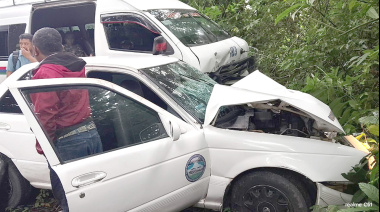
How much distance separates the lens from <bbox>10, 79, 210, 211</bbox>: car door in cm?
250

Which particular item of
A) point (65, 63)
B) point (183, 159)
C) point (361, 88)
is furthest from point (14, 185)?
point (361, 88)

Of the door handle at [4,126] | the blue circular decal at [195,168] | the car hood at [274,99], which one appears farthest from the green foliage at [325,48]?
the door handle at [4,126]

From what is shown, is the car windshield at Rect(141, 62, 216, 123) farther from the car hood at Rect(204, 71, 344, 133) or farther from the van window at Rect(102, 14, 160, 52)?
the van window at Rect(102, 14, 160, 52)

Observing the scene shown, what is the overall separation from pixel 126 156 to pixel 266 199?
3.82 ft

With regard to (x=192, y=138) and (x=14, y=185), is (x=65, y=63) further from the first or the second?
(x=14, y=185)

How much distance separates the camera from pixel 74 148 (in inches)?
104

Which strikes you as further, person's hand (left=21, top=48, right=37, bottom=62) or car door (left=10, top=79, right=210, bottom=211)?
person's hand (left=21, top=48, right=37, bottom=62)

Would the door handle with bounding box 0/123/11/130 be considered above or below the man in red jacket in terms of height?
below

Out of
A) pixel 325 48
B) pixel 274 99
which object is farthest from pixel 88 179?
pixel 325 48

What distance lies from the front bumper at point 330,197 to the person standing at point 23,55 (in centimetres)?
A: 385

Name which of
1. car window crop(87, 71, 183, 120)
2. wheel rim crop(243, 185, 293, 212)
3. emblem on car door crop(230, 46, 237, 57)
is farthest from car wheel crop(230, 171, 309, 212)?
emblem on car door crop(230, 46, 237, 57)

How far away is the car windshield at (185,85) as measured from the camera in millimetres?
3230

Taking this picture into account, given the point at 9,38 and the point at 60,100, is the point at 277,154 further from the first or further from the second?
the point at 9,38

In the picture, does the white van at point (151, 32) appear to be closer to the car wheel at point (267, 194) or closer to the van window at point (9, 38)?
the van window at point (9, 38)
